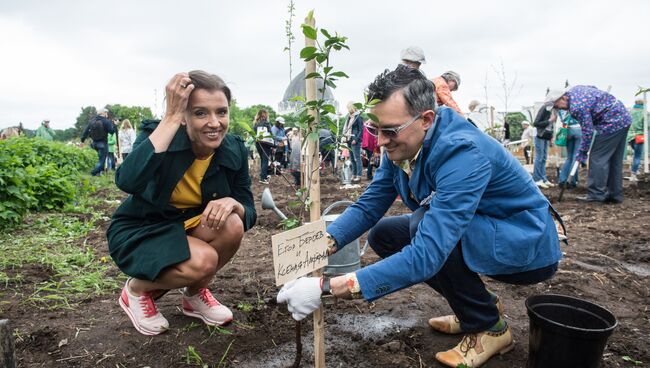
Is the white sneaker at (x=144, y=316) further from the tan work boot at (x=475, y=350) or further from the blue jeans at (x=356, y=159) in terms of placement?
the blue jeans at (x=356, y=159)

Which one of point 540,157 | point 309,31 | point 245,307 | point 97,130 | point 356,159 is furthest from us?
point 97,130

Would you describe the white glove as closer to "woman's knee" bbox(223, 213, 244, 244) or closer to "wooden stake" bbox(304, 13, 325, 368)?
"wooden stake" bbox(304, 13, 325, 368)

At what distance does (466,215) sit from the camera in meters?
1.65

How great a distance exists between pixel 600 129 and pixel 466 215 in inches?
202

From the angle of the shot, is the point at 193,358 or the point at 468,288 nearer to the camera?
the point at 468,288

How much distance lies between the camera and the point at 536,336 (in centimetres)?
178

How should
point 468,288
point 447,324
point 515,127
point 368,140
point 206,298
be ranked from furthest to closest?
point 515,127 → point 368,140 → point 206,298 → point 447,324 → point 468,288

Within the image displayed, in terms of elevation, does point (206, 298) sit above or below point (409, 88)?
below

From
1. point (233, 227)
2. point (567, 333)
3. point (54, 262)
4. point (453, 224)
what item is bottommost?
point (54, 262)

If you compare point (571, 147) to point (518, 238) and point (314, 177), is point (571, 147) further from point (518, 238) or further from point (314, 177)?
point (314, 177)

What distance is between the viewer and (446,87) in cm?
477

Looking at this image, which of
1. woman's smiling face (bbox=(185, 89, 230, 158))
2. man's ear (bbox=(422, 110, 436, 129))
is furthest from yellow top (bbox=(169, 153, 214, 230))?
man's ear (bbox=(422, 110, 436, 129))

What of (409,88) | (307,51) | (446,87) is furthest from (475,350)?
(446,87)

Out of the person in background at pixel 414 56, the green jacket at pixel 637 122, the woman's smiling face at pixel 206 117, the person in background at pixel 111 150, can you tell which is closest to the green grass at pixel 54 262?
the woman's smiling face at pixel 206 117
